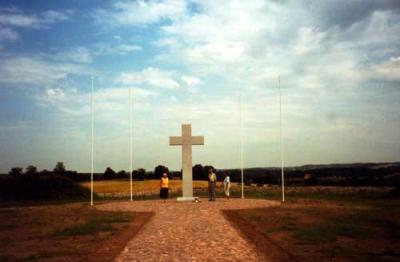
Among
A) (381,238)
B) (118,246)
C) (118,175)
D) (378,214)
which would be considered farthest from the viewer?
(118,175)

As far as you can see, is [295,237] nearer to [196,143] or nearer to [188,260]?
[188,260]

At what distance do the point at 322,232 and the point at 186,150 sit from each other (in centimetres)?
1570

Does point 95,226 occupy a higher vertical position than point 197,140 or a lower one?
lower

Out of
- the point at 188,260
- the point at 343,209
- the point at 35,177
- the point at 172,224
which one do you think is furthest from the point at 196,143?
the point at 35,177

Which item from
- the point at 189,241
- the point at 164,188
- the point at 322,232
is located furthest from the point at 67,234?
the point at 164,188

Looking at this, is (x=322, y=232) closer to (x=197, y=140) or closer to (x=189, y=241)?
(x=189, y=241)

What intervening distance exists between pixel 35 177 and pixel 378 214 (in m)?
37.1

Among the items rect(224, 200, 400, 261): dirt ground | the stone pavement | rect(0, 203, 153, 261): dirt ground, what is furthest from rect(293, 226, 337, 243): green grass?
rect(0, 203, 153, 261): dirt ground

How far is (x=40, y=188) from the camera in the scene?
45.0 meters

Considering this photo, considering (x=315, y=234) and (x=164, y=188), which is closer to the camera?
(x=315, y=234)

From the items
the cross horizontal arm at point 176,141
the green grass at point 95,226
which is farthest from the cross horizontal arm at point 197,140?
the green grass at point 95,226

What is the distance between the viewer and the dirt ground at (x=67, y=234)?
12305 mm

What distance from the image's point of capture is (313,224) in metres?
17.8

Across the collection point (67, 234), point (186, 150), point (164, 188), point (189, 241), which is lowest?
point (67, 234)
